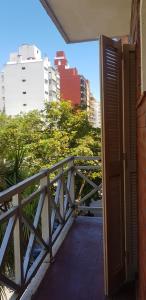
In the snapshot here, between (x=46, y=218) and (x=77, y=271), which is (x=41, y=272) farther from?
(x=46, y=218)

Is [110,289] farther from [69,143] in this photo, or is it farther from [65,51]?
[65,51]

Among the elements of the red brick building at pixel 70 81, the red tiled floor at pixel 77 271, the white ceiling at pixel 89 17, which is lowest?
the red tiled floor at pixel 77 271

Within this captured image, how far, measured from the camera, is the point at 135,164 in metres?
2.62

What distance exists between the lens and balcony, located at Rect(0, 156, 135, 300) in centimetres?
229

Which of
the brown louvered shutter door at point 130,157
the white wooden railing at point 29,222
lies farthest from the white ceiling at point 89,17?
the white wooden railing at point 29,222

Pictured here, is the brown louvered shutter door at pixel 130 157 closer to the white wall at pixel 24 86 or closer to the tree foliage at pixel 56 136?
the tree foliage at pixel 56 136

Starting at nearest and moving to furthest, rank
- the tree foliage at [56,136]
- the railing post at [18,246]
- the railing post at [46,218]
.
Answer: the railing post at [18,246]
the railing post at [46,218]
the tree foliage at [56,136]

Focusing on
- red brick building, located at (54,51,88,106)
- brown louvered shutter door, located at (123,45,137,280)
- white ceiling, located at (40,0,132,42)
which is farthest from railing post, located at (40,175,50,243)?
red brick building, located at (54,51,88,106)

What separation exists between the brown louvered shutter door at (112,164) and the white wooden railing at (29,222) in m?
0.63

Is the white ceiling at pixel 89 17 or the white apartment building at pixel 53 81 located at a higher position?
the white apartment building at pixel 53 81

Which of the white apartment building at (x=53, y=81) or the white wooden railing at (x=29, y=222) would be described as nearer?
the white wooden railing at (x=29, y=222)

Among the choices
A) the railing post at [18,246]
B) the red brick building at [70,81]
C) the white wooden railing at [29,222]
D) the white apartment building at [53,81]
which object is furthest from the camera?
the white apartment building at [53,81]

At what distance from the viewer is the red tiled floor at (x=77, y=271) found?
8.39 feet

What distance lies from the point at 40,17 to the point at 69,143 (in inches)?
1005
